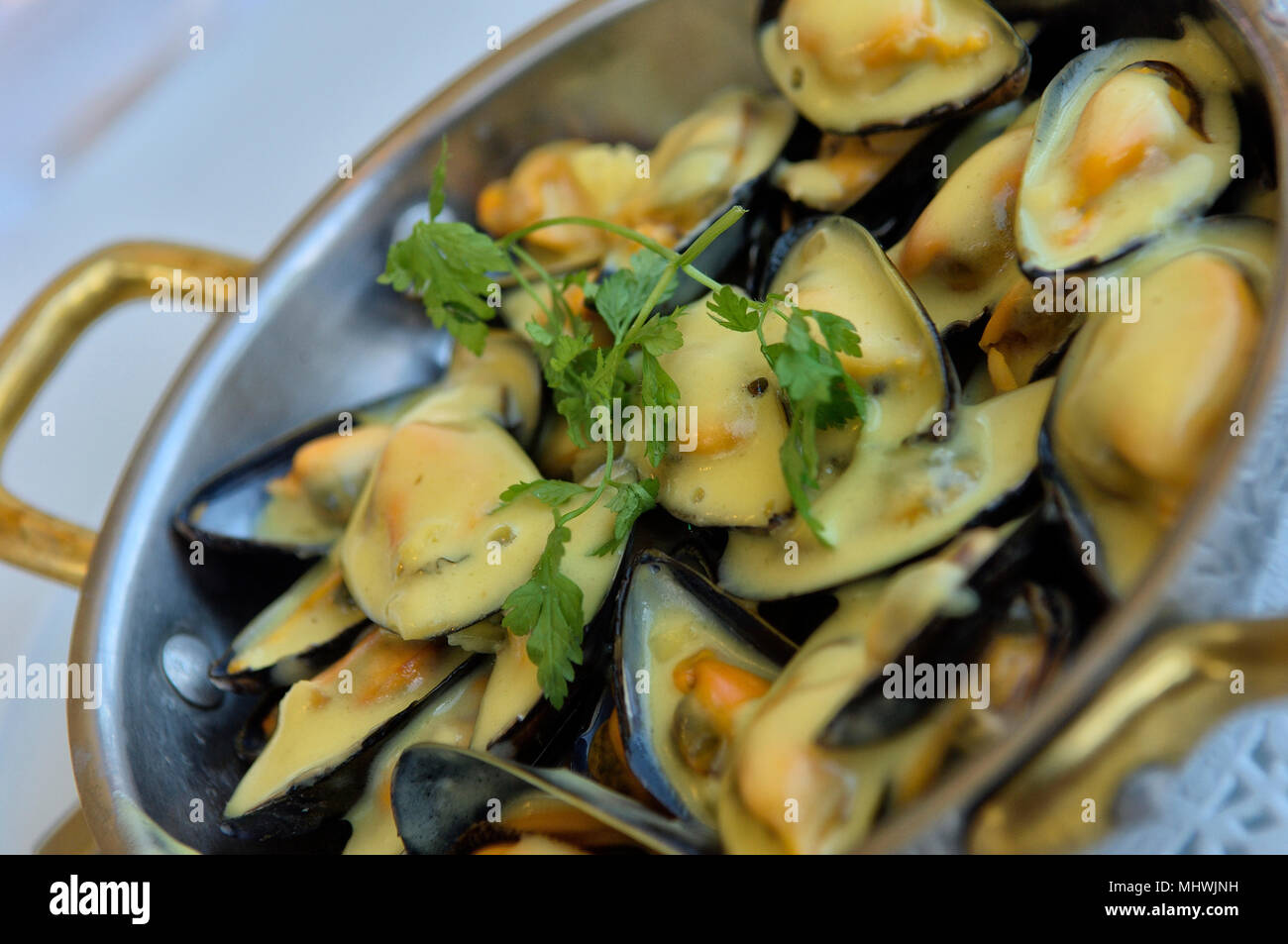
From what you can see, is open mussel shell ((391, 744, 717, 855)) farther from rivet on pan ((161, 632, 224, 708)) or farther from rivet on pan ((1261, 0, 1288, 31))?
rivet on pan ((1261, 0, 1288, 31))

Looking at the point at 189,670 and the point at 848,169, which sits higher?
the point at 848,169

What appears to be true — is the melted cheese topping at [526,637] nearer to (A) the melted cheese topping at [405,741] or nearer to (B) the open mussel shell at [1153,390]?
(A) the melted cheese topping at [405,741]

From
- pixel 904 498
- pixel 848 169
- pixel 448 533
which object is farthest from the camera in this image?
pixel 848 169

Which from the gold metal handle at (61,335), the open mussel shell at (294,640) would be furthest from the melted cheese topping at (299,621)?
the gold metal handle at (61,335)

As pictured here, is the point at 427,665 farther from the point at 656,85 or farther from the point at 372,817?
the point at 656,85

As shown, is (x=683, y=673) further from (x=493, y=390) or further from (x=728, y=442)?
(x=493, y=390)

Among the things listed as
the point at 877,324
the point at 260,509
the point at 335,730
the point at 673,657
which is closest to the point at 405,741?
the point at 335,730
